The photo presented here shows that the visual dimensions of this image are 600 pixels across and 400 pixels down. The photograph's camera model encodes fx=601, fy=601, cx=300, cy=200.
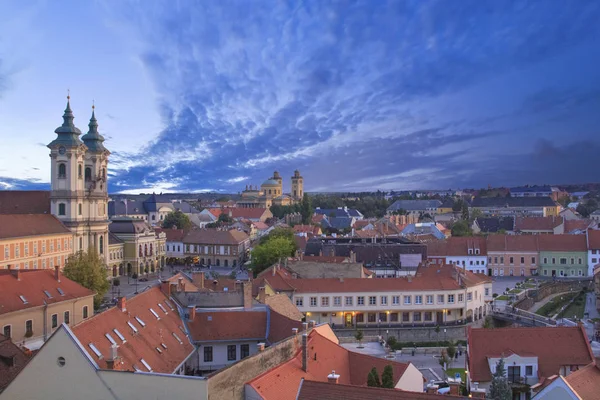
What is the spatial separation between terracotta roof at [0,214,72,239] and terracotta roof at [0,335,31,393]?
31.9m

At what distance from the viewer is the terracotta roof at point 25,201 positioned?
6588 centimetres

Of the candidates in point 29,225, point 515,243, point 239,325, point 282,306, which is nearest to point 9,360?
point 239,325

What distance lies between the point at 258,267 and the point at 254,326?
33.9m

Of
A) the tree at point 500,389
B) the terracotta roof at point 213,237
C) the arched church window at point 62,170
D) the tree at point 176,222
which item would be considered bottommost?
the tree at point 500,389

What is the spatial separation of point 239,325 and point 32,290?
1372 centimetres

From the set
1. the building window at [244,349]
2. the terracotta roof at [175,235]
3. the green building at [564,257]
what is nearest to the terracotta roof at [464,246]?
the green building at [564,257]

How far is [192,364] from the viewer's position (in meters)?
27.5

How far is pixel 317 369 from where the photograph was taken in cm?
2245

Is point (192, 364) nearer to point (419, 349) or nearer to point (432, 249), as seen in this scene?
point (419, 349)

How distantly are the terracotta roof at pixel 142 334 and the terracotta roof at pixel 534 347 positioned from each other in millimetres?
12922

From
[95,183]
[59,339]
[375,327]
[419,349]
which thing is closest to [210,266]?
[95,183]

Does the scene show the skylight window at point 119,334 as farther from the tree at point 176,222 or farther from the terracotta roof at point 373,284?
the tree at point 176,222

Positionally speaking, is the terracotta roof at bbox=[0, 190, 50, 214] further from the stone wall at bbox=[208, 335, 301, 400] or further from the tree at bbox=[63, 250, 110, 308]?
the stone wall at bbox=[208, 335, 301, 400]

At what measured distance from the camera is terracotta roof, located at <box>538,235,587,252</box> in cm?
7550
